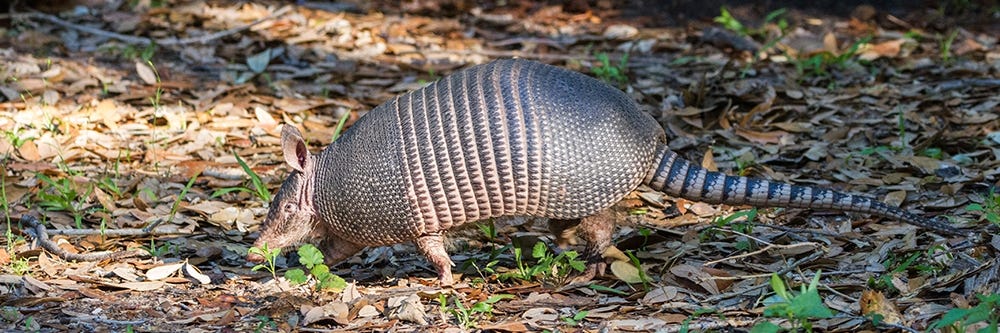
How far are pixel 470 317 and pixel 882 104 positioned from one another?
4.67 meters

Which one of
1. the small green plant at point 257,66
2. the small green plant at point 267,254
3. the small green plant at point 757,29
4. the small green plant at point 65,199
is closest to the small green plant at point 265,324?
the small green plant at point 267,254

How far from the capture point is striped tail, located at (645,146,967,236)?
554 centimetres

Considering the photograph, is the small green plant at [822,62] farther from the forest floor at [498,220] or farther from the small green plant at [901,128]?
the small green plant at [901,128]

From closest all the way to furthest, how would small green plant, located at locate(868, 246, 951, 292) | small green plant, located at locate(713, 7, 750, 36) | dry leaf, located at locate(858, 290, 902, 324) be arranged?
1. dry leaf, located at locate(858, 290, 902, 324)
2. small green plant, located at locate(868, 246, 951, 292)
3. small green plant, located at locate(713, 7, 750, 36)

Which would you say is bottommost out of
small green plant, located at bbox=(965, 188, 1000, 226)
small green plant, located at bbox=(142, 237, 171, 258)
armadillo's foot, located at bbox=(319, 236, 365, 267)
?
small green plant, located at bbox=(142, 237, 171, 258)

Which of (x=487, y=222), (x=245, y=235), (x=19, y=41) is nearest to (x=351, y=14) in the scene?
(x=19, y=41)

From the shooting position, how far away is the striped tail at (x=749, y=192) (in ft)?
18.2

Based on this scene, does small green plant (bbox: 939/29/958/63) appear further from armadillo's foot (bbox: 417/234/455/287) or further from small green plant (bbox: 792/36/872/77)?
armadillo's foot (bbox: 417/234/455/287)

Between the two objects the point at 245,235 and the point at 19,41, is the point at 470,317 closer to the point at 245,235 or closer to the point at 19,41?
the point at 245,235

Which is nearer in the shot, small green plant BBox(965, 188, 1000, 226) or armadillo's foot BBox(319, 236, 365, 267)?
small green plant BBox(965, 188, 1000, 226)

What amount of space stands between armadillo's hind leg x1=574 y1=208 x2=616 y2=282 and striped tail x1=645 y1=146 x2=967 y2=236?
1.00 ft

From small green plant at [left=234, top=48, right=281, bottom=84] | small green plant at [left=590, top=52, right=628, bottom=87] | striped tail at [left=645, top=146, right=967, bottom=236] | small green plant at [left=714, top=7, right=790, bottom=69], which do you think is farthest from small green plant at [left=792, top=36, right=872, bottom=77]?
small green plant at [left=234, top=48, right=281, bottom=84]

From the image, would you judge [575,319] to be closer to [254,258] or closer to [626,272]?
[626,272]

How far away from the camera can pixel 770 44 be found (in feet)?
31.4
